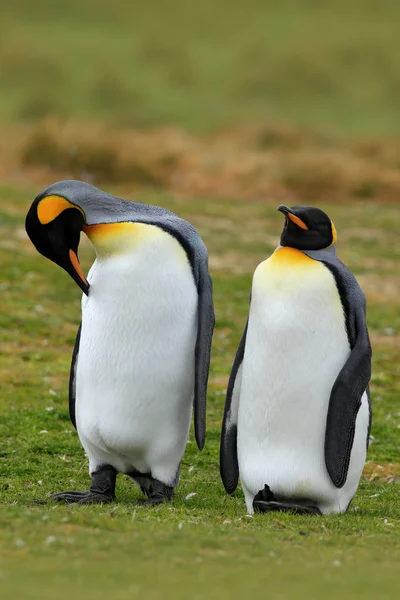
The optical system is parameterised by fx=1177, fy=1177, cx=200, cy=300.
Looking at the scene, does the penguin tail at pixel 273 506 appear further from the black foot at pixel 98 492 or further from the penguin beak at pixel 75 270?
the penguin beak at pixel 75 270

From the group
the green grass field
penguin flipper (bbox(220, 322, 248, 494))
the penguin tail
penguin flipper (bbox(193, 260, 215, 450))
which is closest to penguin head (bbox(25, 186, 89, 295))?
penguin flipper (bbox(193, 260, 215, 450))

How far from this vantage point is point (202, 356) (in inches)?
282

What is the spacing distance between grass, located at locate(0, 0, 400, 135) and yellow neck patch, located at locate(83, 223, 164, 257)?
34050mm

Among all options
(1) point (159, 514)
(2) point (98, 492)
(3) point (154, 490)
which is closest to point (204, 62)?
(3) point (154, 490)

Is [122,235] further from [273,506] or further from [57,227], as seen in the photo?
[273,506]

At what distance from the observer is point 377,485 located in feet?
28.7

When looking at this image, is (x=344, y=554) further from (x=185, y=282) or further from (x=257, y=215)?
(x=257, y=215)

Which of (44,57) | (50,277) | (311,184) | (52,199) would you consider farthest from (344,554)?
(44,57)

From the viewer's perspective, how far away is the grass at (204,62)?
50.7m

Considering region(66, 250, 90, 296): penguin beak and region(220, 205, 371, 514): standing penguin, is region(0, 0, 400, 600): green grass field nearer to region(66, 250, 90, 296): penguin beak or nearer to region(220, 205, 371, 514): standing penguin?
region(220, 205, 371, 514): standing penguin

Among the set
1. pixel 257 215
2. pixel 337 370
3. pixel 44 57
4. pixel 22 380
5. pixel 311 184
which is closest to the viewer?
pixel 337 370

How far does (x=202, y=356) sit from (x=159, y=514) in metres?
1.02

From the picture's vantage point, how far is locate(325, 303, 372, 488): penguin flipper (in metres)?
6.88

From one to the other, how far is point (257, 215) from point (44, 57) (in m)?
38.6
